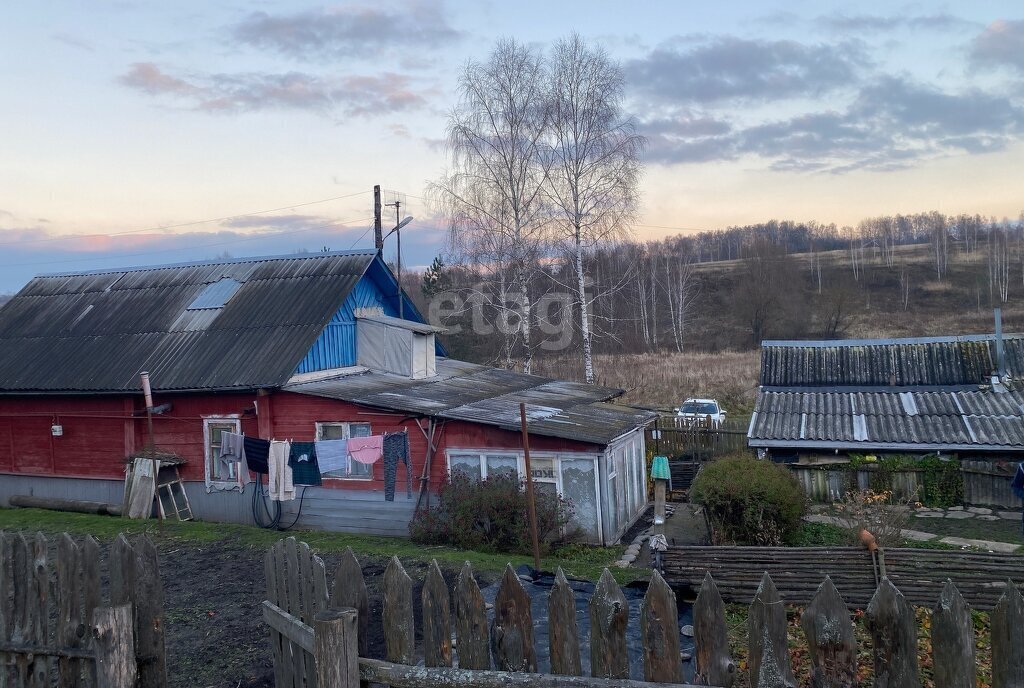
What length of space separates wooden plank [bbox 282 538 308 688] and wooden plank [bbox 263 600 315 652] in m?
0.05

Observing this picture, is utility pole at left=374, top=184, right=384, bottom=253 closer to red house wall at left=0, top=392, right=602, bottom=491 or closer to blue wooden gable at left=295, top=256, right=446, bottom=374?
blue wooden gable at left=295, top=256, right=446, bottom=374

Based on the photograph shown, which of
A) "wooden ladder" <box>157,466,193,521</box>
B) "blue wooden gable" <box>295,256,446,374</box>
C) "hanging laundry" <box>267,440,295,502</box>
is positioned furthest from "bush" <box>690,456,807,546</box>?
"wooden ladder" <box>157,466,193,521</box>

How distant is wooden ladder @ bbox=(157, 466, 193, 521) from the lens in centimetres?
1736

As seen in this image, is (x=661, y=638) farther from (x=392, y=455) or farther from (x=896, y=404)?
(x=896, y=404)

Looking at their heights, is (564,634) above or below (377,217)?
below

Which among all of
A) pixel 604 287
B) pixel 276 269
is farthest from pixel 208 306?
pixel 604 287

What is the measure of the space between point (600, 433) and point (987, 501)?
9059 mm

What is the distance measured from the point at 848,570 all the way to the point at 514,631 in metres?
6.44

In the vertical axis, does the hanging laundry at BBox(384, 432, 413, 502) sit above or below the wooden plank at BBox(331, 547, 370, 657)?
below

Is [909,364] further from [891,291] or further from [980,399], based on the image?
[891,291]

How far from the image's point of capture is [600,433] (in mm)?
15133

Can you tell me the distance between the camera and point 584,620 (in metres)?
7.45

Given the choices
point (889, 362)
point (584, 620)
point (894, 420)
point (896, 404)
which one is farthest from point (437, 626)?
point (889, 362)

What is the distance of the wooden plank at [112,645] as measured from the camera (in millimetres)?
4559
